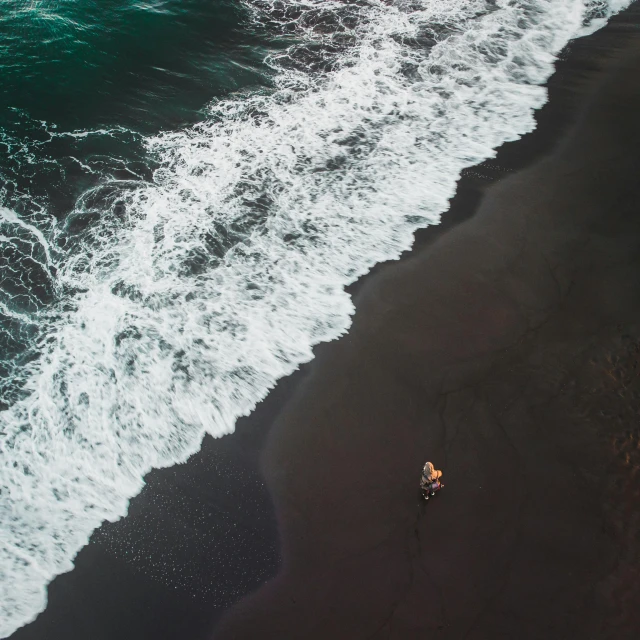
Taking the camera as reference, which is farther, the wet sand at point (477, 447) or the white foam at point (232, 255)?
the white foam at point (232, 255)

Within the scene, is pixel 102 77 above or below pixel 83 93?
above

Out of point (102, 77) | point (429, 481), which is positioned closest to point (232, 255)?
point (429, 481)

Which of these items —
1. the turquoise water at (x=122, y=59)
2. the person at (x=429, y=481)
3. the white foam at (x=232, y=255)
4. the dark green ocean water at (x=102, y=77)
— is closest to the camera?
the person at (x=429, y=481)

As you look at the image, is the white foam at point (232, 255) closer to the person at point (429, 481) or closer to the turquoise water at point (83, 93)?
the turquoise water at point (83, 93)

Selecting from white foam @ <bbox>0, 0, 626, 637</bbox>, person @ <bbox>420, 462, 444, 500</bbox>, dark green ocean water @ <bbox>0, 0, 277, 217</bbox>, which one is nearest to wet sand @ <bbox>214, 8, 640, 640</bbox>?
person @ <bbox>420, 462, 444, 500</bbox>

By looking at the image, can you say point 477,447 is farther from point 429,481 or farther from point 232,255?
point 232,255

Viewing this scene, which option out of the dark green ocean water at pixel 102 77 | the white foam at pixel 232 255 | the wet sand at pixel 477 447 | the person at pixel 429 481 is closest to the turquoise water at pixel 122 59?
the dark green ocean water at pixel 102 77

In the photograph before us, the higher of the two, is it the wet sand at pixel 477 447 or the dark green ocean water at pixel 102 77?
the dark green ocean water at pixel 102 77
